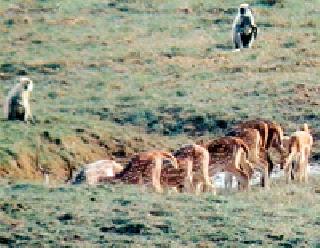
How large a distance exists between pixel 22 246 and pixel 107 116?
10.0 meters

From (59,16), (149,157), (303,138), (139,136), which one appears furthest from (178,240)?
Answer: (59,16)

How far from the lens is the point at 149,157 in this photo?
44.3ft

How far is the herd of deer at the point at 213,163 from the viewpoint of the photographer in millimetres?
13469

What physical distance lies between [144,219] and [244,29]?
16380mm

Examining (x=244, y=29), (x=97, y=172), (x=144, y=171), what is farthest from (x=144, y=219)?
(x=244, y=29)

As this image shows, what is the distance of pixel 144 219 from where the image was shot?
424 inches

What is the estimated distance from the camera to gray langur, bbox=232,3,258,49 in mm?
26531

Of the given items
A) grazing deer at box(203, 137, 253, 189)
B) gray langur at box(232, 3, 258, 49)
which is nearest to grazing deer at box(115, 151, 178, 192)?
grazing deer at box(203, 137, 253, 189)

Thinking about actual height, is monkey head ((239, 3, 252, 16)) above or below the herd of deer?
above

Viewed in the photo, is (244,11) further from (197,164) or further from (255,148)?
(197,164)

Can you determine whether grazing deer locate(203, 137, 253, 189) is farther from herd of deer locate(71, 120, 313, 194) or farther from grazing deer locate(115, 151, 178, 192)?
grazing deer locate(115, 151, 178, 192)

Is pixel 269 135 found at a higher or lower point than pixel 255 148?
higher

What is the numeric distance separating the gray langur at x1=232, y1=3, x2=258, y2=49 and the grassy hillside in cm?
28

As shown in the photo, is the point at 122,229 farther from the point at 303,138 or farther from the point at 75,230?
the point at 303,138
